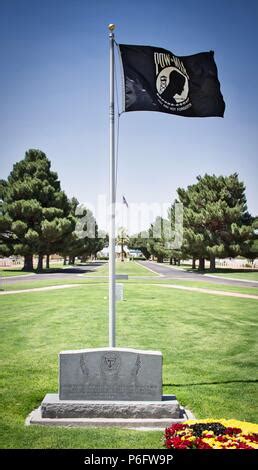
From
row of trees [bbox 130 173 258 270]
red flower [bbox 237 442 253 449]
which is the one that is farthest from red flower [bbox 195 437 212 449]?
row of trees [bbox 130 173 258 270]

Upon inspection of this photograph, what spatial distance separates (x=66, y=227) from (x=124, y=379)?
133ft

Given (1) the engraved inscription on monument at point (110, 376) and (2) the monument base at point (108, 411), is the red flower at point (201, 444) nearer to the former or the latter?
(2) the monument base at point (108, 411)

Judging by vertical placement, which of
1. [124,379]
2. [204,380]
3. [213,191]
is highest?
[213,191]

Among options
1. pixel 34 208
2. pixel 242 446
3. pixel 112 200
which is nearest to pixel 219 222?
pixel 34 208

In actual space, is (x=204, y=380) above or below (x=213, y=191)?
below

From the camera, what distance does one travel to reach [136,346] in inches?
414

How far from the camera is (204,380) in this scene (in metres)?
7.99

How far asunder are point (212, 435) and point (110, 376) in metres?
1.84

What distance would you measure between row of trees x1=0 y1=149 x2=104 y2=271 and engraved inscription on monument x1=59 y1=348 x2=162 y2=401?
3869 cm

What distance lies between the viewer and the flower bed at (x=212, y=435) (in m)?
4.68

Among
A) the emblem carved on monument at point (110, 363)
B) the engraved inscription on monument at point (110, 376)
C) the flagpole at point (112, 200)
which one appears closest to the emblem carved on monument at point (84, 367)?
the engraved inscription on monument at point (110, 376)
